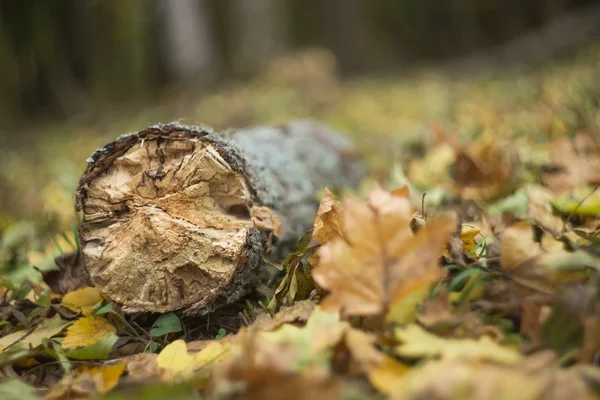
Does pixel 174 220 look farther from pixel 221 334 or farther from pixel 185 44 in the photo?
pixel 185 44

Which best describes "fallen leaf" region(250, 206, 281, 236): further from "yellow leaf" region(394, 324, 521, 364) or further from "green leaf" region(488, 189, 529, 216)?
"green leaf" region(488, 189, 529, 216)

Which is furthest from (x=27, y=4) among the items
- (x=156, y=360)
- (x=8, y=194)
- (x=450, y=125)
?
(x=156, y=360)

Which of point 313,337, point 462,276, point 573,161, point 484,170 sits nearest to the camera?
point 313,337

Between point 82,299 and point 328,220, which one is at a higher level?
point 328,220

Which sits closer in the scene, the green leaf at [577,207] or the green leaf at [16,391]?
the green leaf at [16,391]

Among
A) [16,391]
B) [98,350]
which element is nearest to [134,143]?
[98,350]

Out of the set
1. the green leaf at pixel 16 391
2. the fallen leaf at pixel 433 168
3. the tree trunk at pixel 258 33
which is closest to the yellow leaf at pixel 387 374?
the green leaf at pixel 16 391

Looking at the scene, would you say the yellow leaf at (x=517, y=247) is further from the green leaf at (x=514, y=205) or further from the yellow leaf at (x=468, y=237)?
the green leaf at (x=514, y=205)
